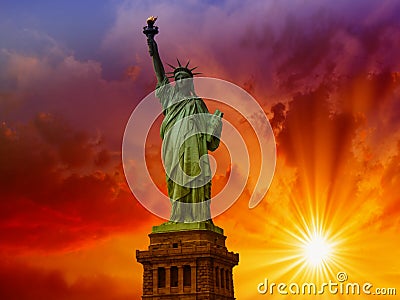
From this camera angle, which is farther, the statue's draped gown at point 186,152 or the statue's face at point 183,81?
the statue's face at point 183,81

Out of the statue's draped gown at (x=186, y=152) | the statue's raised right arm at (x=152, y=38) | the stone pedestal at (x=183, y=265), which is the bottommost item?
the stone pedestal at (x=183, y=265)

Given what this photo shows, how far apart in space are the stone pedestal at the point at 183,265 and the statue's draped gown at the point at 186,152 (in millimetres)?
1359

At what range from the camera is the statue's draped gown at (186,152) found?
1898 inches

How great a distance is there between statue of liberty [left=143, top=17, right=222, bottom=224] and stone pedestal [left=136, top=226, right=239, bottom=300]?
1.29 metres

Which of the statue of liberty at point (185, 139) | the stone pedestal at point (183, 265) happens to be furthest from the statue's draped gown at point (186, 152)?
the stone pedestal at point (183, 265)

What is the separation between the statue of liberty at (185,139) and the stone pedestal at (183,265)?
1.29m

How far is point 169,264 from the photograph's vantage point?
46.8m

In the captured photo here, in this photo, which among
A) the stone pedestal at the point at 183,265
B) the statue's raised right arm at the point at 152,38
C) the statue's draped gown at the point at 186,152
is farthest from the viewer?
the statue's raised right arm at the point at 152,38

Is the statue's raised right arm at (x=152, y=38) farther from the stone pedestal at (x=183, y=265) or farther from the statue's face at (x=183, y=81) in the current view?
the stone pedestal at (x=183, y=265)

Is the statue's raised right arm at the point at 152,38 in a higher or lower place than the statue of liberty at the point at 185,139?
higher

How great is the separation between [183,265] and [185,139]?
8.15 metres

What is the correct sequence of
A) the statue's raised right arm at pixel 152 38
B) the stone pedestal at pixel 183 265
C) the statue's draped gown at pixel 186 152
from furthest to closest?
the statue's raised right arm at pixel 152 38 < the statue's draped gown at pixel 186 152 < the stone pedestal at pixel 183 265

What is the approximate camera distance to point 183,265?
46594 millimetres

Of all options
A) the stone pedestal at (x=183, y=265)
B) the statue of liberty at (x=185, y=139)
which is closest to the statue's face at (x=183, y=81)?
the statue of liberty at (x=185, y=139)
